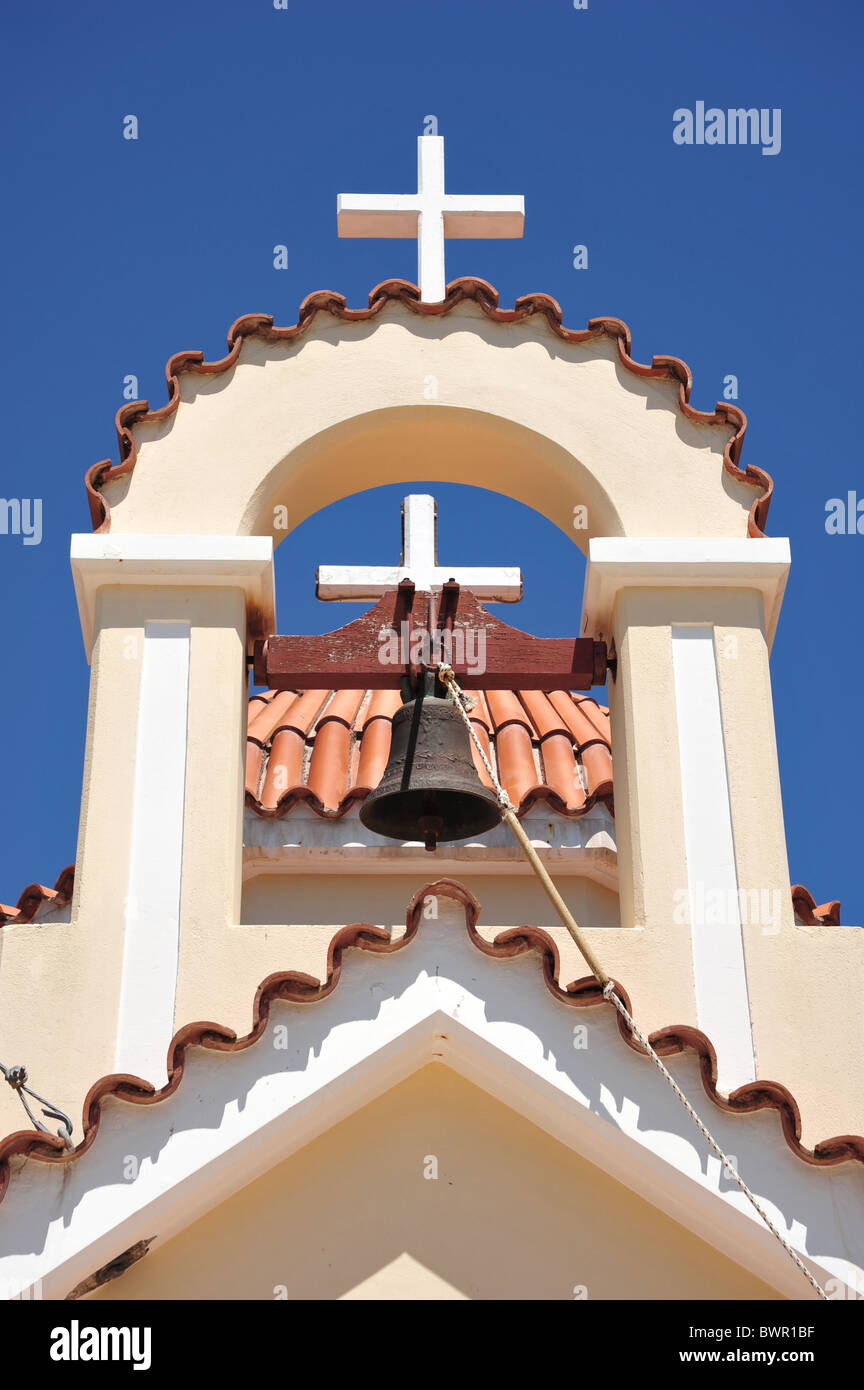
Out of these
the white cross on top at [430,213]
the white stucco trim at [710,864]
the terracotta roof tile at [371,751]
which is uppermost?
the white cross on top at [430,213]

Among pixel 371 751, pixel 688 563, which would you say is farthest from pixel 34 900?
pixel 688 563

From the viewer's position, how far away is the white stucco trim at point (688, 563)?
19.0 ft

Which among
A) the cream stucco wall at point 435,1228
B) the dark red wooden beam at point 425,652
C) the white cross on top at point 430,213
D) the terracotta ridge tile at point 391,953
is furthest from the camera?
the white cross on top at point 430,213

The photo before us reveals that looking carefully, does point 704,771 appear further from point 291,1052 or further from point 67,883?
point 67,883

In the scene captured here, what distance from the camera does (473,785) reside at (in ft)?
17.8

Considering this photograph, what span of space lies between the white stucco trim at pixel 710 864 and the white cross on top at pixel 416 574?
279 centimetres

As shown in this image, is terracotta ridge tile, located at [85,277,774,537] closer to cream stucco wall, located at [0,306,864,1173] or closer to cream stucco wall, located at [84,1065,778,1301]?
cream stucco wall, located at [0,306,864,1173]

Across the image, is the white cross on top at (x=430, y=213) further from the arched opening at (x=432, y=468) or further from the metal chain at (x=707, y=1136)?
the metal chain at (x=707, y=1136)

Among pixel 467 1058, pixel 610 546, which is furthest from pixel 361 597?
pixel 467 1058

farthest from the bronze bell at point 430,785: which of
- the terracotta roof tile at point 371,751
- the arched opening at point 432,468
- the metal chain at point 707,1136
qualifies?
the terracotta roof tile at point 371,751

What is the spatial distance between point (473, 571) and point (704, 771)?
339 centimetres

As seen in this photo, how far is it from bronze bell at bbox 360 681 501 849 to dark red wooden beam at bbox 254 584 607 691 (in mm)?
154

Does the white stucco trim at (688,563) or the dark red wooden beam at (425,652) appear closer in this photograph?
the dark red wooden beam at (425,652)

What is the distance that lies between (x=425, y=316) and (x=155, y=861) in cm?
210
